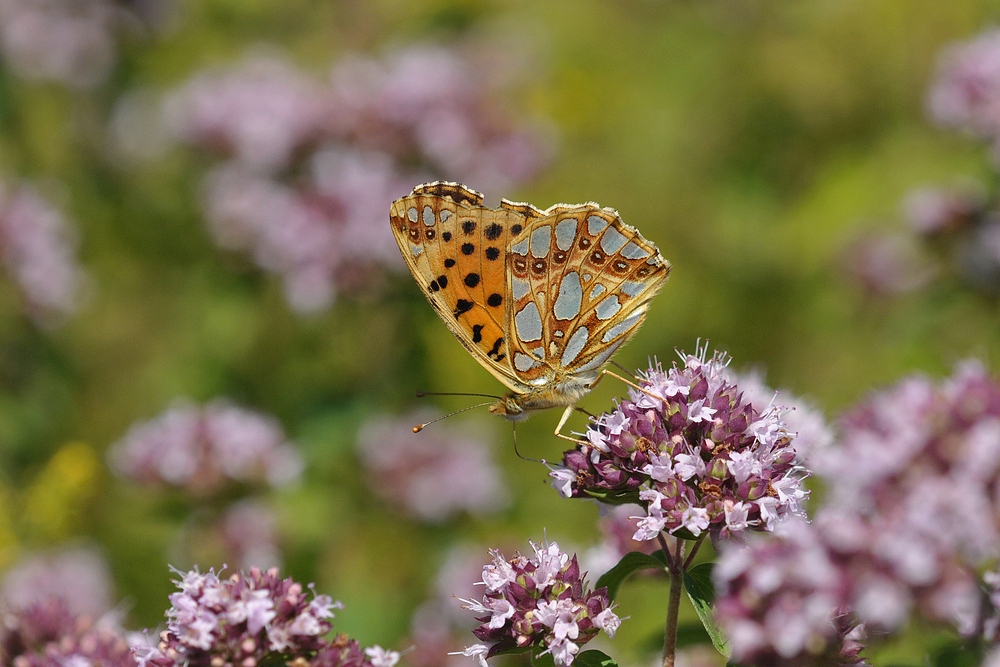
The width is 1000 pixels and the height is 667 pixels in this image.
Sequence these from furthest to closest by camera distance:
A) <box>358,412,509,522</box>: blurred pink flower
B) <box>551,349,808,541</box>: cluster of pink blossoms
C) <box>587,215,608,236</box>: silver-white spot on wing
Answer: <box>358,412,509,522</box>: blurred pink flower
<box>587,215,608,236</box>: silver-white spot on wing
<box>551,349,808,541</box>: cluster of pink blossoms

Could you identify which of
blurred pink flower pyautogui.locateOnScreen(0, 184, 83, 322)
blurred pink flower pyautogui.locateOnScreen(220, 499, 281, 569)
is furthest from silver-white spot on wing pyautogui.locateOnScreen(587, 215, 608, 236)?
blurred pink flower pyautogui.locateOnScreen(0, 184, 83, 322)

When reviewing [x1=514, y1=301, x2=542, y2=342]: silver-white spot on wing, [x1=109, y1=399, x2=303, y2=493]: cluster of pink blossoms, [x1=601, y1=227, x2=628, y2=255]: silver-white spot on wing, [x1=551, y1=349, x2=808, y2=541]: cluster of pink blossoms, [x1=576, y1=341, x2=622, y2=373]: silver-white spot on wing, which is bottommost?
[x1=551, y1=349, x2=808, y2=541]: cluster of pink blossoms

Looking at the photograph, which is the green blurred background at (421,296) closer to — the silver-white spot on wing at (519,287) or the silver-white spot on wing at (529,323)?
the silver-white spot on wing at (529,323)

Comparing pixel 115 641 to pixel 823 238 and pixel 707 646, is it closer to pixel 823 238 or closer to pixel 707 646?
pixel 707 646

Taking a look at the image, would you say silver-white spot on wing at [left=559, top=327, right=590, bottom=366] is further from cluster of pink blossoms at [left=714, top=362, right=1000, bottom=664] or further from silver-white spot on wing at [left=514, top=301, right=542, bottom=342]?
cluster of pink blossoms at [left=714, top=362, right=1000, bottom=664]

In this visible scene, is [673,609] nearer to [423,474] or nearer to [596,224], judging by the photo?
[596,224]

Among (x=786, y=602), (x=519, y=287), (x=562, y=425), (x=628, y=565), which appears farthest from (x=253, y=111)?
(x=786, y=602)

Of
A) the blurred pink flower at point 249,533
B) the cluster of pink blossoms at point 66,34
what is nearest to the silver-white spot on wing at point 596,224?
the blurred pink flower at point 249,533

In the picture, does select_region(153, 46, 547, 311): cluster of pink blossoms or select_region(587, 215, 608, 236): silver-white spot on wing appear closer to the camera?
select_region(587, 215, 608, 236): silver-white spot on wing
